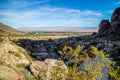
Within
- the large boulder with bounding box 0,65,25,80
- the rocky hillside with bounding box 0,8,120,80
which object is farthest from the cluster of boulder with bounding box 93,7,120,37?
the large boulder with bounding box 0,65,25,80

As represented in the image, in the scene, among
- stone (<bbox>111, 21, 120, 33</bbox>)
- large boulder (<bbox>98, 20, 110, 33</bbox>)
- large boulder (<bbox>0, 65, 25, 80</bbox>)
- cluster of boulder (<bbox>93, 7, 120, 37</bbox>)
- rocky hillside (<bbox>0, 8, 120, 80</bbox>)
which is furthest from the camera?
large boulder (<bbox>98, 20, 110, 33</bbox>)

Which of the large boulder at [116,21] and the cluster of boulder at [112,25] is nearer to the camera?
the large boulder at [116,21]

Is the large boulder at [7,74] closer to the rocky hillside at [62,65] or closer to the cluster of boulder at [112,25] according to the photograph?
the rocky hillside at [62,65]

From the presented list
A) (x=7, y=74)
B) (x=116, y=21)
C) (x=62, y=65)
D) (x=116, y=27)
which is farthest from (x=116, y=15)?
(x=62, y=65)

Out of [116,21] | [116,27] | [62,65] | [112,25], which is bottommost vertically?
[62,65]

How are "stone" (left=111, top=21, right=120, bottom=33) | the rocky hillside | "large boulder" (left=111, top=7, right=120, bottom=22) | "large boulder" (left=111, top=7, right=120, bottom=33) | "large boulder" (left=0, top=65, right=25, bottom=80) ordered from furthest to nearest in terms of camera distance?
"large boulder" (left=111, top=7, right=120, bottom=22) → "large boulder" (left=111, top=7, right=120, bottom=33) → "stone" (left=111, top=21, right=120, bottom=33) → "large boulder" (left=0, top=65, right=25, bottom=80) → the rocky hillside

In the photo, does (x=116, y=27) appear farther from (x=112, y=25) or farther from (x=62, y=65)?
(x=62, y=65)

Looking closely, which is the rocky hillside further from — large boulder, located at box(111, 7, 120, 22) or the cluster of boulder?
large boulder, located at box(111, 7, 120, 22)

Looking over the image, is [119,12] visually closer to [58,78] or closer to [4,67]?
[4,67]

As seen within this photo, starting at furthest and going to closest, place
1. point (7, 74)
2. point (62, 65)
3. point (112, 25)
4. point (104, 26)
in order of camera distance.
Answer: point (104, 26)
point (112, 25)
point (7, 74)
point (62, 65)

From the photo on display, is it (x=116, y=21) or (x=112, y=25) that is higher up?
(x=116, y=21)

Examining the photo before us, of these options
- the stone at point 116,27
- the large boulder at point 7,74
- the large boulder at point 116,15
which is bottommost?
the large boulder at point 7,74

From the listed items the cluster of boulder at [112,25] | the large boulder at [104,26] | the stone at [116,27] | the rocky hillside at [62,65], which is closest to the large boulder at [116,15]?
the cluster of boulder at [112,25]

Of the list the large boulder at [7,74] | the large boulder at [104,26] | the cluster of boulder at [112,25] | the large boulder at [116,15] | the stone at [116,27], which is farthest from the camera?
the large boulder at [104,26]
